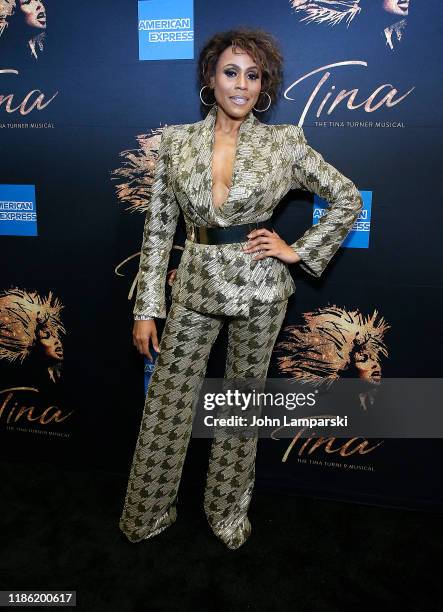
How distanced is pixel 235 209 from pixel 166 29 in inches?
30.7

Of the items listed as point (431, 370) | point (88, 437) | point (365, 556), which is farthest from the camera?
point (88, 437)

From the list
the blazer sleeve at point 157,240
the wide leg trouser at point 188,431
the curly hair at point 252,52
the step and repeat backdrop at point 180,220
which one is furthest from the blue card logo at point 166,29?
the wide leg trouser at point 188,431

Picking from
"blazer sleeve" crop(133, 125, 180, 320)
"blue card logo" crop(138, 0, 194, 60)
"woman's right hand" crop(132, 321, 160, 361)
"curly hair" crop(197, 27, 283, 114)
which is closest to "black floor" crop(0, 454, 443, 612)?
"woman's right hand" crop(132, 321, 160, 361)

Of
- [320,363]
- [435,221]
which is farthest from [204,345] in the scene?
[435,221]

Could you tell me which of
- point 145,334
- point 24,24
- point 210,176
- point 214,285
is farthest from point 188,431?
point 24,24

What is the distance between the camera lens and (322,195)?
1.89m

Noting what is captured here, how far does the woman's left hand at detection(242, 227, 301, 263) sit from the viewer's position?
1.80m

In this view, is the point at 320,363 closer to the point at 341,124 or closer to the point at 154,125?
the point at 341,124

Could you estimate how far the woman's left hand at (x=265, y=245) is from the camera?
1.80 meters

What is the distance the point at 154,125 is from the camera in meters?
2.10

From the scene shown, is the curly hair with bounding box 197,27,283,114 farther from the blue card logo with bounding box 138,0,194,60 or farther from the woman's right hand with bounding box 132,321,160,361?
the woman's right hand with bounding box 132,321,160,361

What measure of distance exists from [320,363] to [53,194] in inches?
49.4

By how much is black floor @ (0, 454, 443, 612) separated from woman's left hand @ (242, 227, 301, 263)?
42.0 inches

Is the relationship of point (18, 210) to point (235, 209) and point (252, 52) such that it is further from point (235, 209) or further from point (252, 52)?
point (252, 52)
